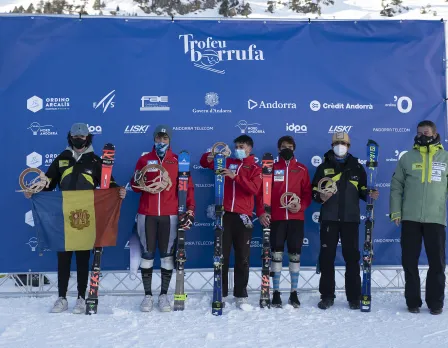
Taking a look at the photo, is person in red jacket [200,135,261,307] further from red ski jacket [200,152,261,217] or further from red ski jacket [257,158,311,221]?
red ski jacket [257,158,311,221]

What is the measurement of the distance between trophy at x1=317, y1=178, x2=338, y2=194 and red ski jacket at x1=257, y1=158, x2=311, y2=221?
0.22m

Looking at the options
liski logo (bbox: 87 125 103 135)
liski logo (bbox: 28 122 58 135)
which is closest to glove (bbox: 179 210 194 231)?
liski logo (bbox: 87 125 103 135)

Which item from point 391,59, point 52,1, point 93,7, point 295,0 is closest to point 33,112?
point 391,59

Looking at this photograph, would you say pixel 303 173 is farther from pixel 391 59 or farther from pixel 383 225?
pixel 391 59

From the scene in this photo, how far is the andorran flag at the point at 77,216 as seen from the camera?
212 inches

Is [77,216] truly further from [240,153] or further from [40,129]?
[240,153]

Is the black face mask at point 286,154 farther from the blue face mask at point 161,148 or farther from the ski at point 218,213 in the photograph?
the blue face mask at point 161,148

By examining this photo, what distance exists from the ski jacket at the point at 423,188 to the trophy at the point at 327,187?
64 centimetres

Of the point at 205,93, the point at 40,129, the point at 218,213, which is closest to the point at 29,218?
the point at 40,129

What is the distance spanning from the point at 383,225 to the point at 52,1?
111 feet

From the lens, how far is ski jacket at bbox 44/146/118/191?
535 centimetres

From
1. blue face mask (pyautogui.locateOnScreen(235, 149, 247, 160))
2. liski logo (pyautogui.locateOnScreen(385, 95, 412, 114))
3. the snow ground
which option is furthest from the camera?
liski logo (pyautogui.locateOnScreen(385, 95, 412, 114))

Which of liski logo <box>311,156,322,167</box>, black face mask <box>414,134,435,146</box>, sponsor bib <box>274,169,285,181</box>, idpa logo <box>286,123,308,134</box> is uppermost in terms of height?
idpa logo <box>286,123,308,134</box>

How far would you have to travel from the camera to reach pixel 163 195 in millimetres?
5363
